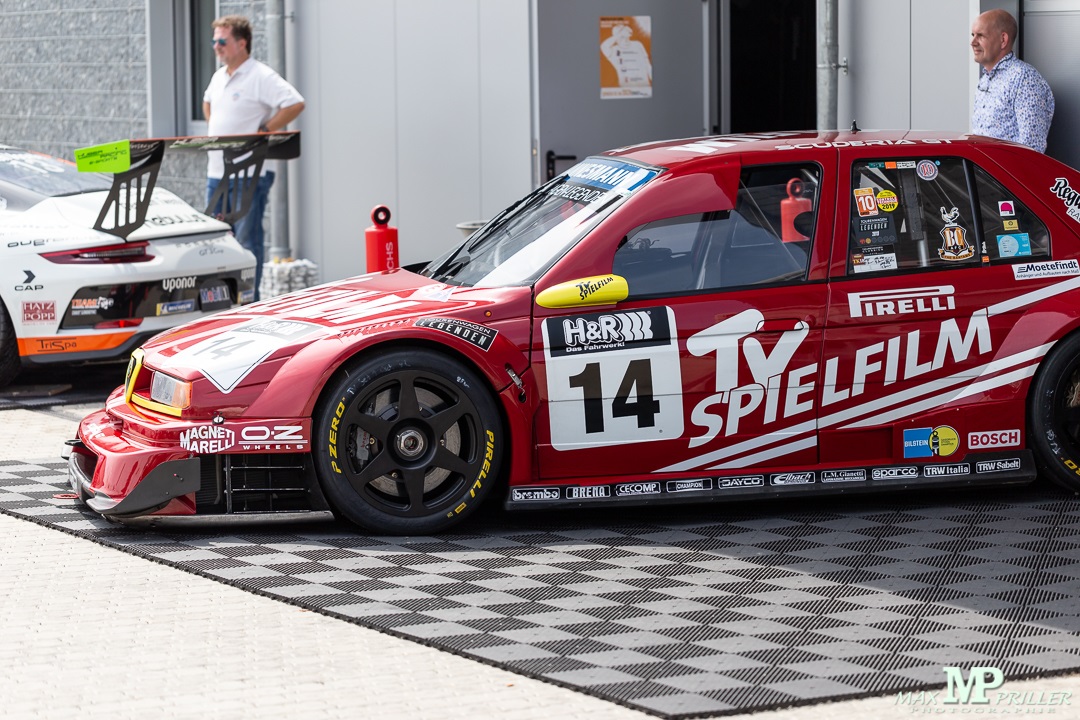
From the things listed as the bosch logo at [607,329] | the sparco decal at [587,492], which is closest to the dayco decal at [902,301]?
the bosch logo at [607,329]

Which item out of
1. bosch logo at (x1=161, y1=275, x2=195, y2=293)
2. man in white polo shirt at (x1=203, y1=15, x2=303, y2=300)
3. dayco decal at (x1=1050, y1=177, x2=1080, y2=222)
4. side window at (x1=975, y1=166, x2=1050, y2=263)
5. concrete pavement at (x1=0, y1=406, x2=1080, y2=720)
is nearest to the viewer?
concrete pavement at (x1=0, y1=406, x2=1080, y2=720)

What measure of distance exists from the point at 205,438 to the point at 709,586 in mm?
1952

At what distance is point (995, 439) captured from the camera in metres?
6.61

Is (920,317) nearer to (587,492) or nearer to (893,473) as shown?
(893,473)

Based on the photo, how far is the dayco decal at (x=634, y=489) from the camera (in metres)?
6.29

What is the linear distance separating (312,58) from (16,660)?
9.40m

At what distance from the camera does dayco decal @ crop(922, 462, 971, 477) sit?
258 inches

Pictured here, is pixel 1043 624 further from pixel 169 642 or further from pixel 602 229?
pixel 169 642

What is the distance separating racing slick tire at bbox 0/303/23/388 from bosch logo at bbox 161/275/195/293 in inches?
33.9

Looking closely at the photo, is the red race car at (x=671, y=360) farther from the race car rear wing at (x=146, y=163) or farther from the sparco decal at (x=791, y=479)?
the race car rear wing at (x=146, y=163)

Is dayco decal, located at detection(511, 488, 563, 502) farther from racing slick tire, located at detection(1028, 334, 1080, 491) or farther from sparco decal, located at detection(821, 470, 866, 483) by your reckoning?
racing slick tire, located at detection(1028, 334, 1080, 491)

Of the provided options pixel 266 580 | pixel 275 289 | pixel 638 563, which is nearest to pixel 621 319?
pixel 638 563

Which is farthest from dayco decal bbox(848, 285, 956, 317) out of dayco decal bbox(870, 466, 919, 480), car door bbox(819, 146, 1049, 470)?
dayco decal bbox(870, 466, 919, 480)

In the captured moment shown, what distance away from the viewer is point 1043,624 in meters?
5.04
